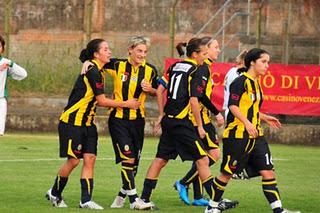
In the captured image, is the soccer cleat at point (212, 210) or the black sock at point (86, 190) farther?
the black sock at point (86, 190)

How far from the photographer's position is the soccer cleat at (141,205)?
567 inches

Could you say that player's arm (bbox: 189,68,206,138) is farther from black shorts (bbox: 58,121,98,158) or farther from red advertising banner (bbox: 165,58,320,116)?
red advertising banner (bbox: 165,58,320,116)

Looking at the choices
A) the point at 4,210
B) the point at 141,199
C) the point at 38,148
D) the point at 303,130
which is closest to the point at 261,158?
the point at 141,199

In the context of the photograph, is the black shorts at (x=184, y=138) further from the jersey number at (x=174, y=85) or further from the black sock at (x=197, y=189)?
the black sock at (x=197, y=189)

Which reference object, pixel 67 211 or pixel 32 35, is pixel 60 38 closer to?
pixel 32 35

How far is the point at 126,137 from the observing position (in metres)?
14.6

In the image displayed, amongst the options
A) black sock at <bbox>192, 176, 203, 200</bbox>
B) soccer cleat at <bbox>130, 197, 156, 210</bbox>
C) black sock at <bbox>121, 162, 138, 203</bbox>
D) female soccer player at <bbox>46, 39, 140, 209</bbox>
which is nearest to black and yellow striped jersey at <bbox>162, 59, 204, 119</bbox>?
female soccer player at <bbox>46, 39, 140, 209</bbox>

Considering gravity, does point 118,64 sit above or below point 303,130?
above

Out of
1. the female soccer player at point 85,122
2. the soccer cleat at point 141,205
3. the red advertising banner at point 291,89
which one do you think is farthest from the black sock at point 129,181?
the red advertising banner at point 291,89

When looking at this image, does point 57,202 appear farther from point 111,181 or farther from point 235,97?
point 111,181

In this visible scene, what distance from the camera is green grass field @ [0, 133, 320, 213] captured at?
1494 centimetres

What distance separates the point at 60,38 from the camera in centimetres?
3422

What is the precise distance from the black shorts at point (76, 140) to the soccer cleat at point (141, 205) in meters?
0.78

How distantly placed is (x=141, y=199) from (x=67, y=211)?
962mm
